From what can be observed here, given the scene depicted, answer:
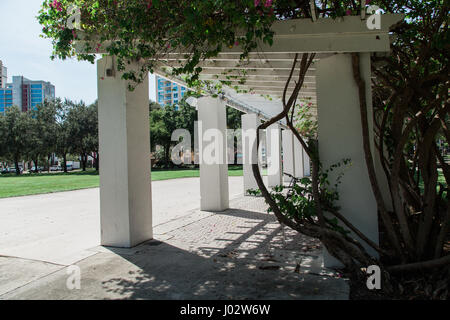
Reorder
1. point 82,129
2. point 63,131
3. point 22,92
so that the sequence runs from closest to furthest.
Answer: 1. point 82,129
2. point 63,131
3. point 22,92

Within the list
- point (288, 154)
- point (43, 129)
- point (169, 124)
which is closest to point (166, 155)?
point (169, 124)

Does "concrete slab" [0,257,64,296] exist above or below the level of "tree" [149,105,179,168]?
below

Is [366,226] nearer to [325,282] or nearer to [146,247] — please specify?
[325,282]

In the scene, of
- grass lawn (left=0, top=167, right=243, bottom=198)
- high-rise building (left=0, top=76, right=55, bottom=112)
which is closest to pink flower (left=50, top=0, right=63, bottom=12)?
grass lawn (left=0, top=167, right=243, bottom=198)

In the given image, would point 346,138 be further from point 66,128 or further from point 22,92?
point 22,92

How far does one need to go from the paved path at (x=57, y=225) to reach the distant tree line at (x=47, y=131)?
2908cm

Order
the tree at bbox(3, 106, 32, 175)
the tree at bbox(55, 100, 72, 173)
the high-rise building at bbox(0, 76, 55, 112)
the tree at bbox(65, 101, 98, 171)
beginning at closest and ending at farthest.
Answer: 1. the tree at bbox(3, 106, 32, 175)
2. the tree at bbox(65, 101, 98, 171)
3. the tree at bbox(55, 100, 72, 173)
4. the high-rise building at bbox(0, 76, 55, 112)

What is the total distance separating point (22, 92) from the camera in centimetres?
10400

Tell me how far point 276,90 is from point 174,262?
236 inches

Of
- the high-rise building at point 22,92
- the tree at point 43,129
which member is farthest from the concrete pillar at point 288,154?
the high-rise building at point 22,92

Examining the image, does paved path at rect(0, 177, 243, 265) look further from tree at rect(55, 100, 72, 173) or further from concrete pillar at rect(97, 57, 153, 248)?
tree at rect(55, 100, 72, 173)

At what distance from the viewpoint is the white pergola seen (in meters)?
4.36

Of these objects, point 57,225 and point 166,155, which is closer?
point 57,225

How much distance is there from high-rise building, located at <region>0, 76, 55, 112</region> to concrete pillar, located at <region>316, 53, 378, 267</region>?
4543 inches
